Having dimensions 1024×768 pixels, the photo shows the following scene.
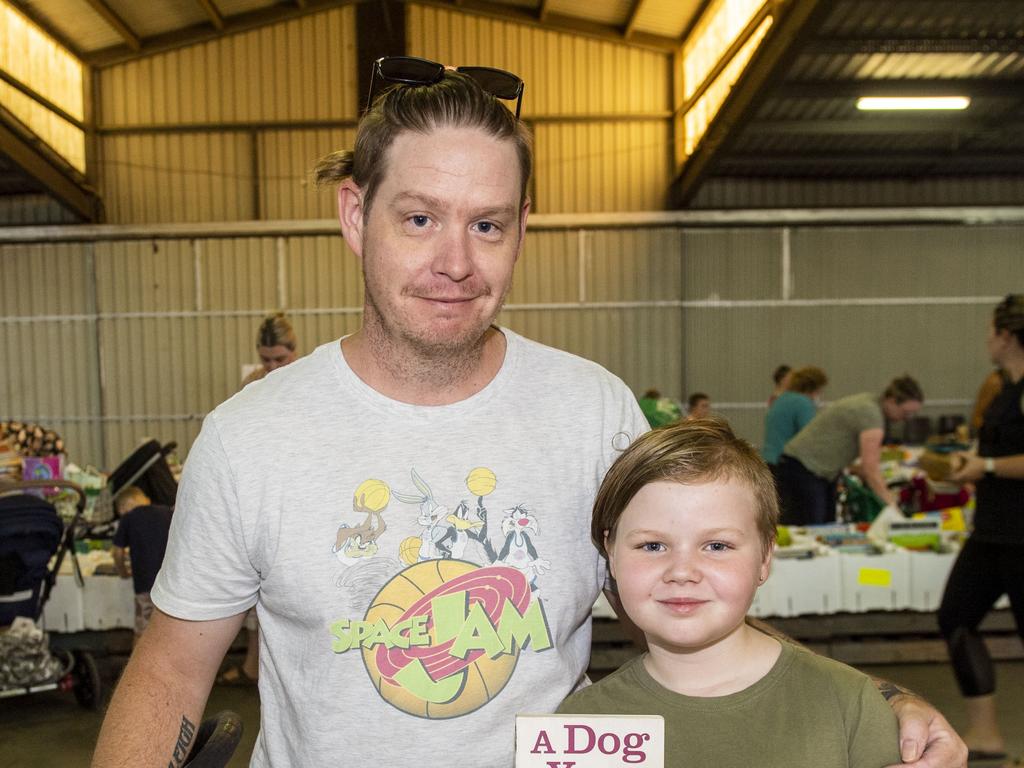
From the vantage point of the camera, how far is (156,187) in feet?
42.2

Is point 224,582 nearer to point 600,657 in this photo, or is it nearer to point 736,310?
point 600,657

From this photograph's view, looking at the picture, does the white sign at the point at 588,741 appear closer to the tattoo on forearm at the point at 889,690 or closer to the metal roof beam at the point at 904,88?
the tattoo on forearm at the point at 889,690

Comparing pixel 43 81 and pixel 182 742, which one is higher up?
pixel 43 81

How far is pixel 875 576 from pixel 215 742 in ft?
13.4

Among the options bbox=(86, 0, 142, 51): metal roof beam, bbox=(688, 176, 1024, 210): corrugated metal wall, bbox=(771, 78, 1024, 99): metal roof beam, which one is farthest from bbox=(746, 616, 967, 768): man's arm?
bbox=(86, 0, 142, 51): metal roof beam

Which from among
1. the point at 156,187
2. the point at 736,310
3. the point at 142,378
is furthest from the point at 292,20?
the point at 736,310

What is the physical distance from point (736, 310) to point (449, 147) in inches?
483

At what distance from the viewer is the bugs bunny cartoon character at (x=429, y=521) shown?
4.11ft

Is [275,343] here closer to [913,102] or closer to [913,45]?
[913,45]

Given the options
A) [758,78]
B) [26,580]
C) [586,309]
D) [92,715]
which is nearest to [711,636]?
[26,580]

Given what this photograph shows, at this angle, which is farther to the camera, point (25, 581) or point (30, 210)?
point (30, 210)

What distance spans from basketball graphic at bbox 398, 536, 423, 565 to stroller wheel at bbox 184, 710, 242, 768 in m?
0.39

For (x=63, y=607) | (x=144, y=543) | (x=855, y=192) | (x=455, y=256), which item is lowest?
(x=63, y=607)

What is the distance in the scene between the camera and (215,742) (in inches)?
52.1
